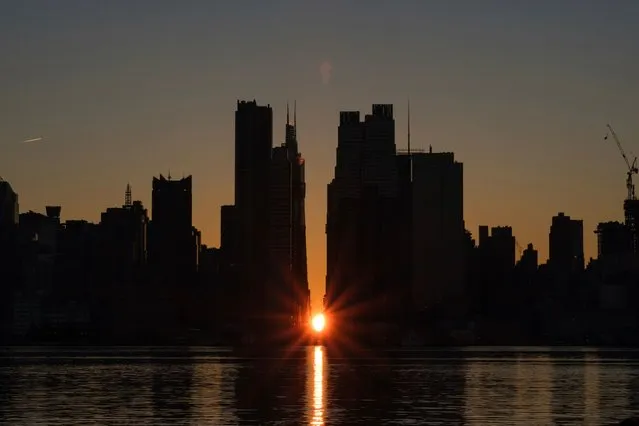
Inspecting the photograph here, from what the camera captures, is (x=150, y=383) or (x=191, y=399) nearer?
(x=191, y=399)

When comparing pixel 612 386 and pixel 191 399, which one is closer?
pixel 191 399

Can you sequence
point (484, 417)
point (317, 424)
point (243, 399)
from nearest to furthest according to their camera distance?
point (317, 424), point (484, 417), point (243, 399)

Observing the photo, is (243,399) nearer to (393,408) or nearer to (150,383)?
(393,408)

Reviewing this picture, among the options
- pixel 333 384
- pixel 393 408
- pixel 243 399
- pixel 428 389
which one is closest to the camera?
pixel 393 408

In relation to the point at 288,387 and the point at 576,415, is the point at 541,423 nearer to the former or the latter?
the point at 576,415

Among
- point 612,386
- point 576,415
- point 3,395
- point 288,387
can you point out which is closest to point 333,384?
point 288,387

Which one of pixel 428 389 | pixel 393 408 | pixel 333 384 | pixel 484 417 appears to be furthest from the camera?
pixel 333 384

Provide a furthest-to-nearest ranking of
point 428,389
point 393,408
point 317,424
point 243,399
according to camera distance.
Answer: point 428,389 < point 243,399 < point 393,408 < point 317,424

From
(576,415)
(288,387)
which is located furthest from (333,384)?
(576,415)
